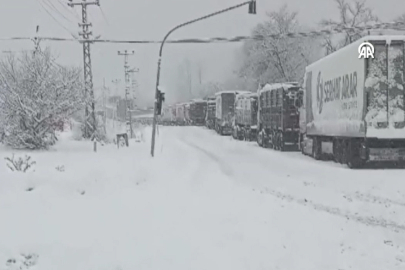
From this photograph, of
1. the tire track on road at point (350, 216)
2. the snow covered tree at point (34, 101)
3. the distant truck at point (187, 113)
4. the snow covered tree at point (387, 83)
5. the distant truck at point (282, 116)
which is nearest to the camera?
the tire track on road at point (350, 216)

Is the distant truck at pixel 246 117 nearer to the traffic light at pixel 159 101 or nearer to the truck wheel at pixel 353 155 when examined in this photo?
the traffic light at pixel 159 101

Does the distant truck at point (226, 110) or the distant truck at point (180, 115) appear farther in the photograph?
the distant truck at point (180, 115)

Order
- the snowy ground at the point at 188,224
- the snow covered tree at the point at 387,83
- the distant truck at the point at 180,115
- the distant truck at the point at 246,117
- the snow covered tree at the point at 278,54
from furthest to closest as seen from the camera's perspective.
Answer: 1. the distant truck at the point at 180,115
2. the snow covered tree at the point at 278,54
3. the distant truck at the point at 246,117
4. the snow covered tree at the point at 387,83
5. the snowy ground at the point at 188,224

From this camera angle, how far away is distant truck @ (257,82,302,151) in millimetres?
33156

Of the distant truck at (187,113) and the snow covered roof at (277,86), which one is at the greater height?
the snow covered roof at (277,86)

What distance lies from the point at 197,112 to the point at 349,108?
7092 cm

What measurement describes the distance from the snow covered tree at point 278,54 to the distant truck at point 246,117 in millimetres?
19479

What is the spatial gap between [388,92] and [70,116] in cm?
1502

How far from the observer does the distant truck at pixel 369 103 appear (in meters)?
19.5

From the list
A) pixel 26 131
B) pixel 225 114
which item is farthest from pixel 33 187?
pixel 225 114

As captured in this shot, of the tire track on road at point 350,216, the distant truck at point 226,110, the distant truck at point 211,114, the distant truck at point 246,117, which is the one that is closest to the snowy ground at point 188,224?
the tire track on road at point 350,216

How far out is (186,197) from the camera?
45.2 feet

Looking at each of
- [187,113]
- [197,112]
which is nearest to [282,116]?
[197,112]
